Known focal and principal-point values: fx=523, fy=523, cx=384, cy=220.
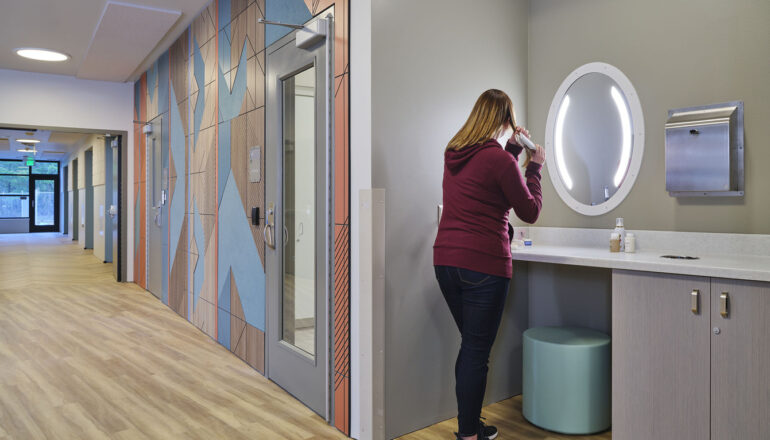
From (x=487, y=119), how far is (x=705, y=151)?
1.03 meters

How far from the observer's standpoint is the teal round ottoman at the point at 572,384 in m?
2.47

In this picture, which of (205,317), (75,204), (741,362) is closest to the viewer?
(741,362)

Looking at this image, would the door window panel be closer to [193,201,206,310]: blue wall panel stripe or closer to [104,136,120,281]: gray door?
[193,201,206,310]: blue wall panel stripe

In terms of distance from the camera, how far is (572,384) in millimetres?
2477

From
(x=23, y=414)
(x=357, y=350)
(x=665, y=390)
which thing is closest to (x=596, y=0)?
(x=665, y=390)

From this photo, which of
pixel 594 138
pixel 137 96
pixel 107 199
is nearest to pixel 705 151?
pixel 594 138

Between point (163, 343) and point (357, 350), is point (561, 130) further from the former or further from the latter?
point (163, 343)

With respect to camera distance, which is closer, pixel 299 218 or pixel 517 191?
pixel 517 191

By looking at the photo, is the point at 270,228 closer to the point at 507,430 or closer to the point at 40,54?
the point at 507,430

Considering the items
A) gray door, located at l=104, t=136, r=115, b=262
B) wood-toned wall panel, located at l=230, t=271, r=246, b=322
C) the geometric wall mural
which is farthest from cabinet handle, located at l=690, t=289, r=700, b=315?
gray door, located at l=104, t=136, r=115, b=262

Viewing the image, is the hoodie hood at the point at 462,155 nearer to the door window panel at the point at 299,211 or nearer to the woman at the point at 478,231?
the woman at the point at 478,231

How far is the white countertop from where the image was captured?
1810mm

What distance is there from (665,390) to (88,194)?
12307mm

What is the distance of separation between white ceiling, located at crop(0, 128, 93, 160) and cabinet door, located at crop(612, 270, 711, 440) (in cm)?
946
